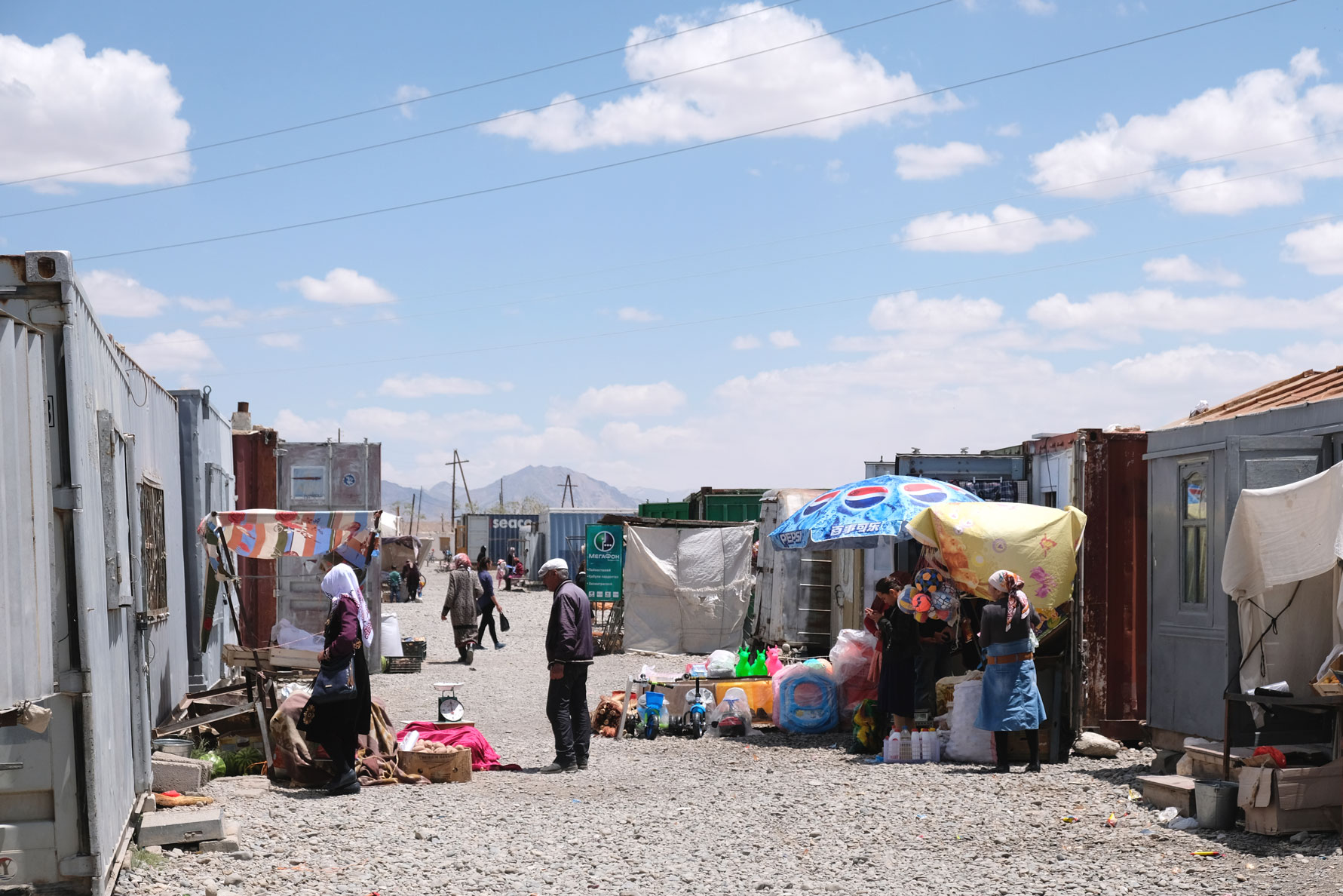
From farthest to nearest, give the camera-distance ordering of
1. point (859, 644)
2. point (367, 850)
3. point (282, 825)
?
point (859, 644) < point (282, 825) < point (367, 850)

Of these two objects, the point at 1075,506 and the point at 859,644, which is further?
the point at 859,644

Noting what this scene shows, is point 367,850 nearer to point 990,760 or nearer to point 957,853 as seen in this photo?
point 957,853

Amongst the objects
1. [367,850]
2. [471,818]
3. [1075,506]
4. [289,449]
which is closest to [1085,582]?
[1075,506]

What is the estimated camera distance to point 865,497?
12.6 metres

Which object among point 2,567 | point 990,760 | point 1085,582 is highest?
point 2,567

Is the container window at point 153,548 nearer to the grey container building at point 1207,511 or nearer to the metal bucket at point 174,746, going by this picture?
the metal bucket at point 174,746

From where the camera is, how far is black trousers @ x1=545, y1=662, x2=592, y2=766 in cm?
1082

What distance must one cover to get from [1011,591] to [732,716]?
144 inches

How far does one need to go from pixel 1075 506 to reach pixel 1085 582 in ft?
2.38

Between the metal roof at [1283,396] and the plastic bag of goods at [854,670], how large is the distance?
365cm

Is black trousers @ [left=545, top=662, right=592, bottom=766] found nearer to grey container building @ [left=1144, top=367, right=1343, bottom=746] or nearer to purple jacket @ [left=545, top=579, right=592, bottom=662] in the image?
purple jacket @ [left=545, top=579, right=592, bottom=662]

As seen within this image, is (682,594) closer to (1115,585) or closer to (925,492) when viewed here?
(925,492)

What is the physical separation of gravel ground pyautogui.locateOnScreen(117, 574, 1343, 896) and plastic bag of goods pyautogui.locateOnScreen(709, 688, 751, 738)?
4.97 ft

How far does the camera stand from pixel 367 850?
7672mm
